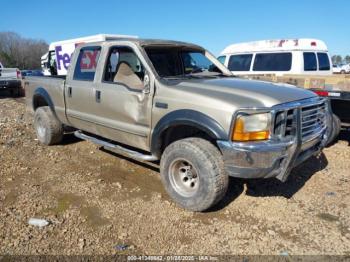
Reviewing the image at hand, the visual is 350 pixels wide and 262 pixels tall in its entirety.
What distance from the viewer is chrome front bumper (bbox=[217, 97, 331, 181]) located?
10.8 feet

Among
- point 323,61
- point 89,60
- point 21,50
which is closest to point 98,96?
point 89,60

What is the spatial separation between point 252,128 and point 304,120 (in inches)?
31.1

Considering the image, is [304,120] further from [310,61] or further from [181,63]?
[310,61]

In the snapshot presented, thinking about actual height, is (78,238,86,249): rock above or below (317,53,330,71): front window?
below

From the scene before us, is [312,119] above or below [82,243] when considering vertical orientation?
above

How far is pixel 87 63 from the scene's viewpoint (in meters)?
5.14

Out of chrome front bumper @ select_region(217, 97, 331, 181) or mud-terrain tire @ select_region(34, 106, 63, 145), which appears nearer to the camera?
chrome front bumper @ select_region(217, 97, 331, 181)

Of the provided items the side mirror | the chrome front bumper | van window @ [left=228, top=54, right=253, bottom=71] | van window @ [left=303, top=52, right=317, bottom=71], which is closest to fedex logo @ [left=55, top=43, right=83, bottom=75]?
van window @ [left=228, top=54, right=253, bottom=71]

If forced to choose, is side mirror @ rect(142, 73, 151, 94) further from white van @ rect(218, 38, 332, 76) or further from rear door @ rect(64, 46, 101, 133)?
white van @ rect(218, 38, 332, 76)

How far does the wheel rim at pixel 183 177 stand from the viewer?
3.84m

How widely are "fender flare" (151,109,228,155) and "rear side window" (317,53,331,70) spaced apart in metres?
6.90

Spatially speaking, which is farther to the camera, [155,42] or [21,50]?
[21,50]

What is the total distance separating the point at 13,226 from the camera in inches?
136

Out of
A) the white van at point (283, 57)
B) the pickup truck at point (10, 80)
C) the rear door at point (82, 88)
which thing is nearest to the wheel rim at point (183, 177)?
the rear door at point (82, 88)
